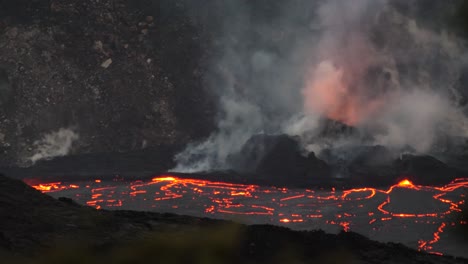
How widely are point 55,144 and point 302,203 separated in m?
14.7

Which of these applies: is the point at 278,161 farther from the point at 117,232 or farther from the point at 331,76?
the point at 117,232

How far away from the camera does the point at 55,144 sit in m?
27.2

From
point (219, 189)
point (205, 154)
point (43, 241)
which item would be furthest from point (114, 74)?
point (43, 241)

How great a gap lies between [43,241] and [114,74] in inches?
874

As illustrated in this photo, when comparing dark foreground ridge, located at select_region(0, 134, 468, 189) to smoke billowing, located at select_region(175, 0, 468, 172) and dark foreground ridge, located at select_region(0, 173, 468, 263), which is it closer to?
smoke billowing, located at select_region(175, 0, 468, 172)

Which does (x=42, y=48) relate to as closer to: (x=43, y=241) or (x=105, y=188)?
(x=105, y=188)

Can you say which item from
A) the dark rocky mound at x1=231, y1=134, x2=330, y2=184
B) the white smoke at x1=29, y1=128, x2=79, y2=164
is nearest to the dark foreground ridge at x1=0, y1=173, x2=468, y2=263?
the dark rocky mound at x1=231, y1=134, x2=330, y2=184

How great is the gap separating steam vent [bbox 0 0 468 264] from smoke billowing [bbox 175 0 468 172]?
0.29ft

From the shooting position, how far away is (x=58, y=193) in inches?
812

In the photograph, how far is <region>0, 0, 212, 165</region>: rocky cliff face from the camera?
27469mm

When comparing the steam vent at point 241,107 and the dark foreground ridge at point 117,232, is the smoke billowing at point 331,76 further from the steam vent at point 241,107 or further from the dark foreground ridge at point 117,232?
the dark foreground ridge at point 117,232

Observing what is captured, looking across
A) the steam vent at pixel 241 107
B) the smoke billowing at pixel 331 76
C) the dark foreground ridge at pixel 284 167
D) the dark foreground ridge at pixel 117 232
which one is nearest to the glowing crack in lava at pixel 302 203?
the steam vent at pixel 241 107

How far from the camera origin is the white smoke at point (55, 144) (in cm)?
2667

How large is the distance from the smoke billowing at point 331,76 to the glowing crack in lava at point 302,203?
4.69 metres
